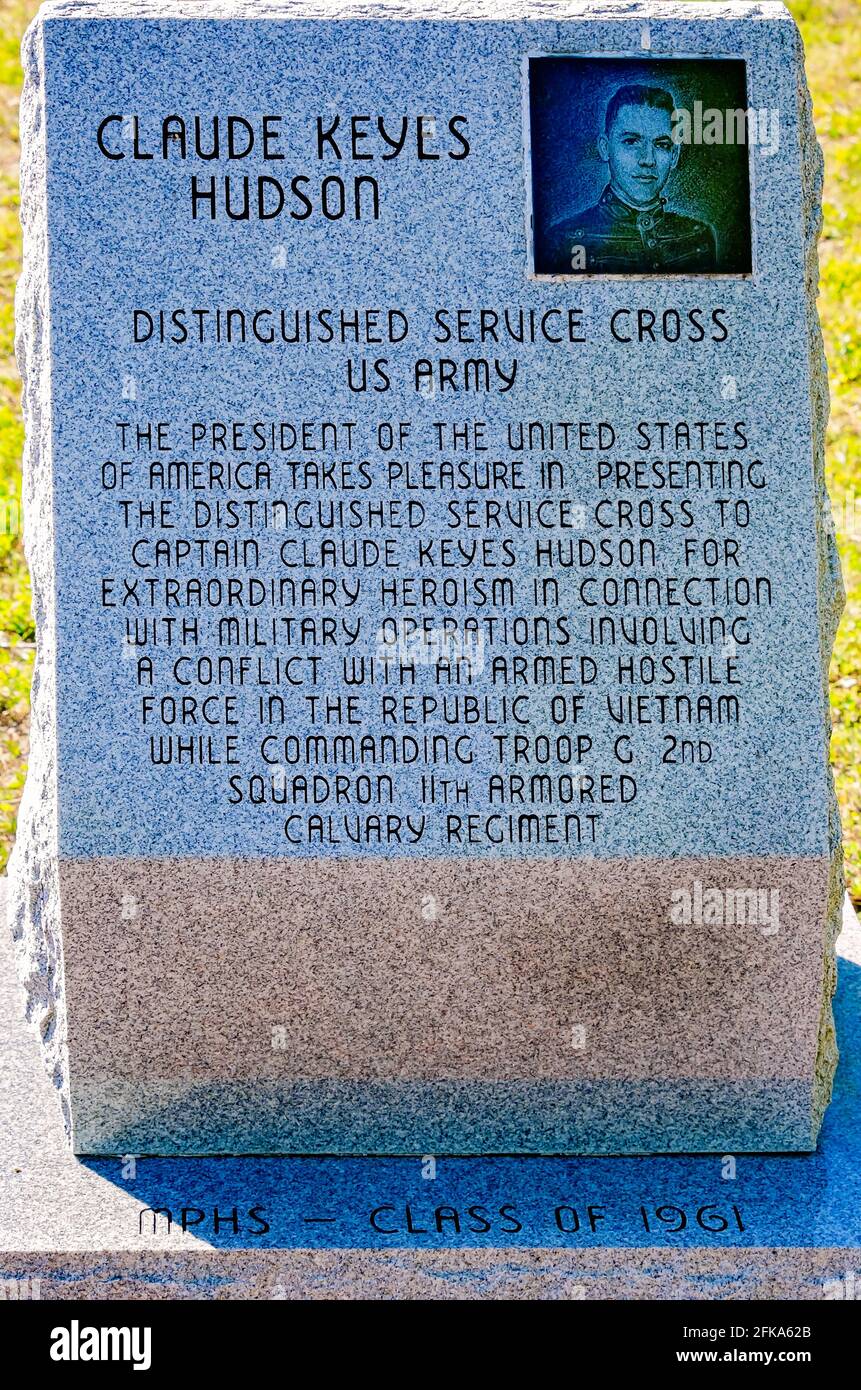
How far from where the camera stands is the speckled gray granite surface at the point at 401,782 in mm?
3744

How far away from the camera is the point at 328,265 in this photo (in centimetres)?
376

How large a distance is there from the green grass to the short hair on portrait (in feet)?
8.17

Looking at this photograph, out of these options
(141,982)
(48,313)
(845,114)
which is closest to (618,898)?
(141,982)

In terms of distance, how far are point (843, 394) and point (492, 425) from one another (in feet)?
15.1

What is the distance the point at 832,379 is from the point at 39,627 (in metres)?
5.08

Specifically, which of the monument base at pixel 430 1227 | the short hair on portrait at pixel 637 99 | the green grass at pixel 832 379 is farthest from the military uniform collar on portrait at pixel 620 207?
the green grass at pixel 832 379

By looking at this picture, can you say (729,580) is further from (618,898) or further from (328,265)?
(328,265)

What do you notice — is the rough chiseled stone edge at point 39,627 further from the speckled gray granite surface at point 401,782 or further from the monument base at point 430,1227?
the monument base at point 430,1227

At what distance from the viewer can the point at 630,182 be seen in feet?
12.4

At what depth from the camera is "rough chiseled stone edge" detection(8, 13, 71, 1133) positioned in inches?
149
